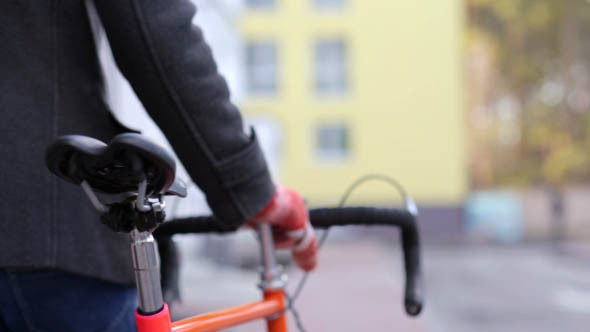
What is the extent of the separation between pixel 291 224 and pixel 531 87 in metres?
22.7

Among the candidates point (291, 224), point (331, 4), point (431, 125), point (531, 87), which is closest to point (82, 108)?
point (291, 224)

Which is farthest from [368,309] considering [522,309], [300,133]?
[300,133]

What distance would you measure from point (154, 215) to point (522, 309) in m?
6.98

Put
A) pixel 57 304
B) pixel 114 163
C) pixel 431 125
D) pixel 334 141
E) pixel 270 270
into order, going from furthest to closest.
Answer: pixel 334 141 < pixel 431 125 < pixel 270 270 < pixel 57 304 < pixel 114 163

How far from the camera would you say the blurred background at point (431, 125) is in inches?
406

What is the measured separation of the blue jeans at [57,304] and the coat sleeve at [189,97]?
231 mm

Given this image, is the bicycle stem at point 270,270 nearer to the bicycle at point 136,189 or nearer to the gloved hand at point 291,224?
the gloved hand at point 291,224

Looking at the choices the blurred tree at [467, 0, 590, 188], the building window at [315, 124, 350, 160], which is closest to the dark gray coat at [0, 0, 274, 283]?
the building window at [315, 124, 350, 160]

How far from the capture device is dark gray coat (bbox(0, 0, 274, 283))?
879 mm

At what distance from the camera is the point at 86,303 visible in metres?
0.94

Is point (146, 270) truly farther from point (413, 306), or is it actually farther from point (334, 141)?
point (334, 141)

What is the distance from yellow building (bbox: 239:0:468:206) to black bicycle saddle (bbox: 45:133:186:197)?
54.1ft

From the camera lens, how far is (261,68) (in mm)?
17625

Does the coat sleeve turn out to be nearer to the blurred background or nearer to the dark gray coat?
the dark gray coat
